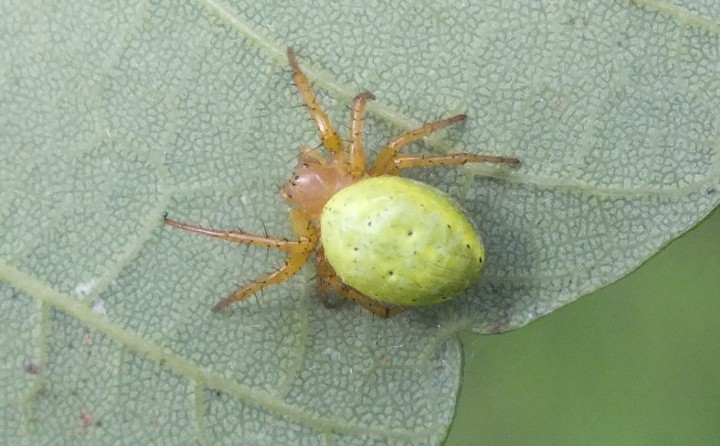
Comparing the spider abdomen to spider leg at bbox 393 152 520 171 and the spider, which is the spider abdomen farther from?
spider leg at bbox 393 152 520 171

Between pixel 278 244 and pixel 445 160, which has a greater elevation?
pixel 445 160

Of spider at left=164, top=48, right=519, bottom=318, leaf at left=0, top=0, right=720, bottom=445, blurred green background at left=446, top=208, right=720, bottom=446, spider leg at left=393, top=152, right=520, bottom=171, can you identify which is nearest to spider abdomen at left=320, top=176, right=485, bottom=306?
spider at left=164, top=48, right=519, bottom=318

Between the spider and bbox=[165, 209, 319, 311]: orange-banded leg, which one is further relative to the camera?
bbox=[165, 209, 319, 311]: orange-banded leg

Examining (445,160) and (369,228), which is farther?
(445,160)

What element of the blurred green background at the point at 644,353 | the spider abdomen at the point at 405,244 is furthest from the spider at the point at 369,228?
the blurred green background at the point at 644,353

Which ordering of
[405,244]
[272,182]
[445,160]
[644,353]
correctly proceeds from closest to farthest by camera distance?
1. [405,244]
2. [445,160]
3. [272,182]
4. [644,353]

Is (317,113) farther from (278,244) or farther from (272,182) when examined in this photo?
(278,244)

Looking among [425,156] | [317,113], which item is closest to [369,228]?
[425,156]
